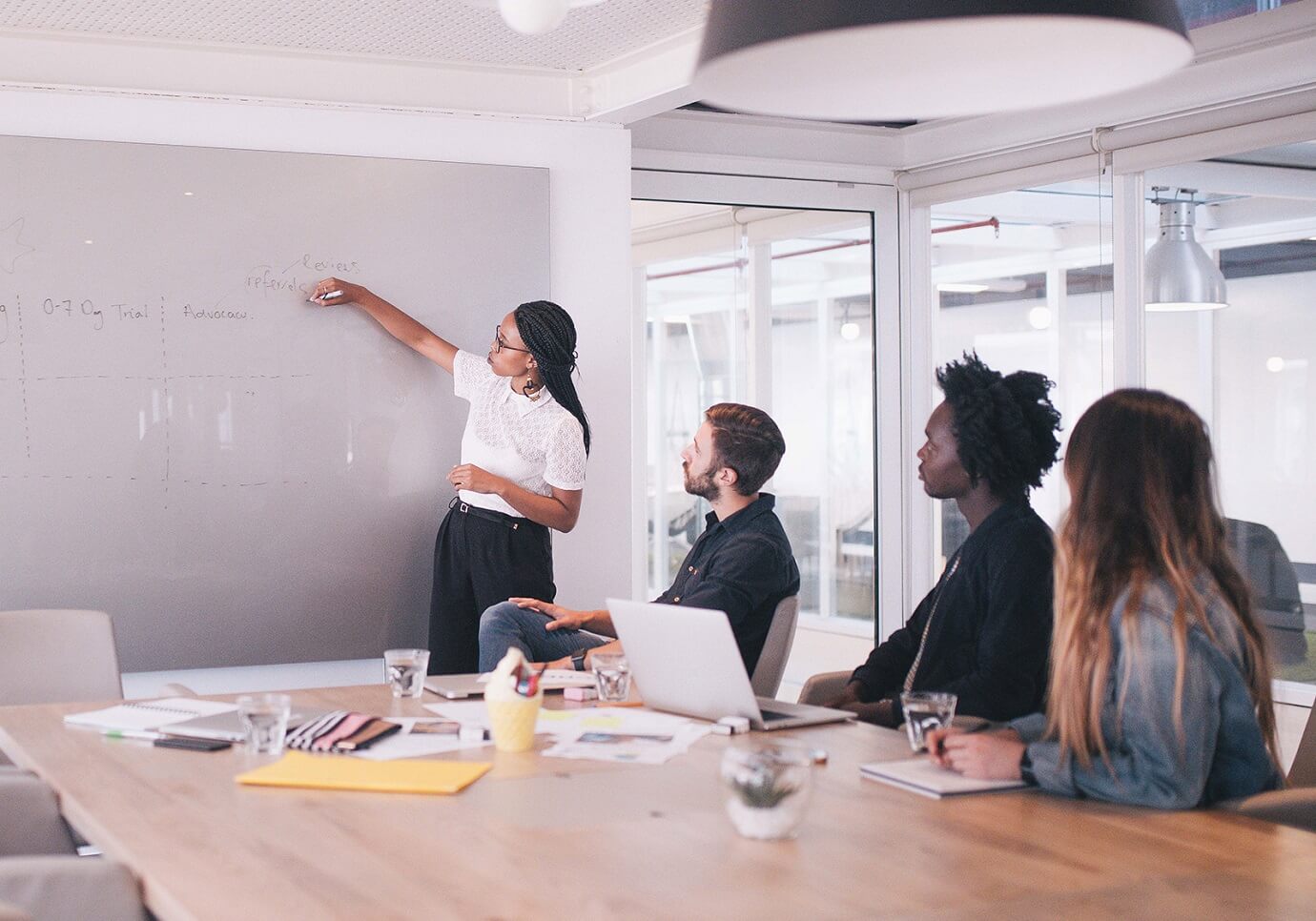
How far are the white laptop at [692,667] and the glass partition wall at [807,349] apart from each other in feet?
11.1

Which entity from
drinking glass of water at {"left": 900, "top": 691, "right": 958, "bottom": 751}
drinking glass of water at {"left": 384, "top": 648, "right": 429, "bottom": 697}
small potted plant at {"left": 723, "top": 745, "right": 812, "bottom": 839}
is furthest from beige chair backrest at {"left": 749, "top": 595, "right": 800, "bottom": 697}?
small potted plant at {"left": 723, "top": 745, "right": 812, "bottom": 839}

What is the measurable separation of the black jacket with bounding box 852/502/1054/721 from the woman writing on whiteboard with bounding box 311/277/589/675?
1510mm

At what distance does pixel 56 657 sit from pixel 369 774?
5.84 feet

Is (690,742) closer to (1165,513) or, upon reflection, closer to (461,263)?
(1165,513)

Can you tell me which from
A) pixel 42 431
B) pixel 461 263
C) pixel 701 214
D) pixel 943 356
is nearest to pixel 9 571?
pixel 42 431

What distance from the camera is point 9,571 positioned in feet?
13.9

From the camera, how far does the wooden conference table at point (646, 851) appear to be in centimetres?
163

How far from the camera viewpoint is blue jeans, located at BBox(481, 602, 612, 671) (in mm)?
3707

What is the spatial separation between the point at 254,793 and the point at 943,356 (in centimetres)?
444

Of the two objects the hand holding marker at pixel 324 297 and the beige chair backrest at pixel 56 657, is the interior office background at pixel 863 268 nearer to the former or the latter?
the hand holding marker at pixel 324 297

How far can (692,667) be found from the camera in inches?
106

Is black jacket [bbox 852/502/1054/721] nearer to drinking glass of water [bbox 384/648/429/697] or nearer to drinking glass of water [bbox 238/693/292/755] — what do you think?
drinking glass of water [bbox 384/648/429/697]

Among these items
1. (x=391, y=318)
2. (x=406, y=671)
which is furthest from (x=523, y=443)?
(x=406, y=671)

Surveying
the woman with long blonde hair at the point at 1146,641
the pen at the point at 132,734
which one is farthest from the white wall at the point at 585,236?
the woman with long blonde hair at the point at 1146,641
